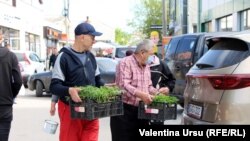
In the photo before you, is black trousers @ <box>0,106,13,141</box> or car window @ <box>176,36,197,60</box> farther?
car window @ <box>176,36,197,60</box>

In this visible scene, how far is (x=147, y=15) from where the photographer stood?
224 feet

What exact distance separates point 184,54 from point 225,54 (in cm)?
638

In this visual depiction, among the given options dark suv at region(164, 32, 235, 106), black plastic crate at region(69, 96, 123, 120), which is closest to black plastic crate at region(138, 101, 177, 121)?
black plastic crate at region(69, 96, 123, 120)

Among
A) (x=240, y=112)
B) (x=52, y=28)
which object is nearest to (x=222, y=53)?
(x=240, y=112)

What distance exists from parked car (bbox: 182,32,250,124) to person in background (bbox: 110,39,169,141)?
19.7 inches

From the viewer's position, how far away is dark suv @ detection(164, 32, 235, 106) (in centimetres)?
1084

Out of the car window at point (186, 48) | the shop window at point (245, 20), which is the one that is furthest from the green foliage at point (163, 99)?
the shop window at point (245, 20)

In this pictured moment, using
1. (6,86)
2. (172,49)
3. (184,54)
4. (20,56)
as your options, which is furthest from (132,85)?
(20,56)

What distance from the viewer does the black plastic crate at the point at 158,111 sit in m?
5.18

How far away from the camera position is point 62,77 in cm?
495

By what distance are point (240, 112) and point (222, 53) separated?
835mm

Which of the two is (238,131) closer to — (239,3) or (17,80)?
(17,80)

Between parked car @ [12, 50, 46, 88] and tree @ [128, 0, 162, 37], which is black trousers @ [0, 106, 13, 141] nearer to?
parked car @ [12, 50, 46, 88]

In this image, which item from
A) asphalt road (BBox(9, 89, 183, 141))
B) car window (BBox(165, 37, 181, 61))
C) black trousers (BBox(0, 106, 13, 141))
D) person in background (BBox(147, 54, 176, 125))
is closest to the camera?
black trousers (BBox(0, 106, 13, 141))
